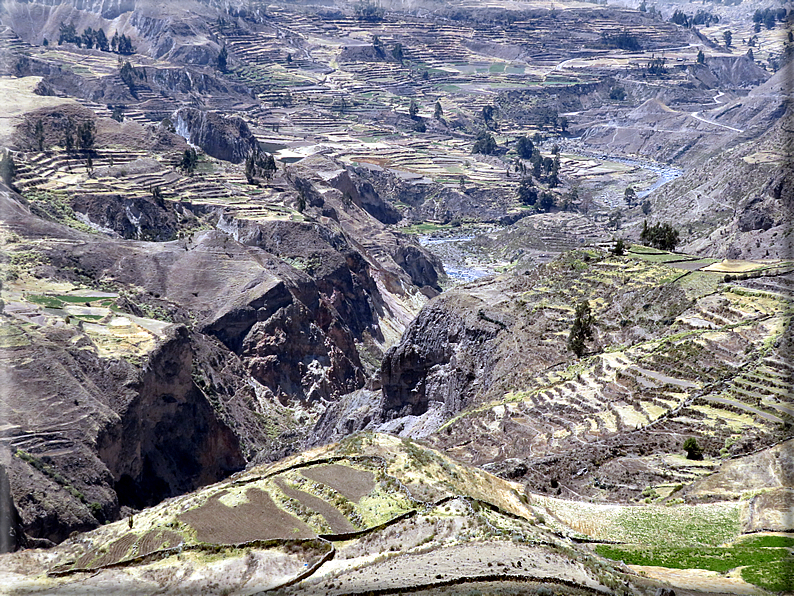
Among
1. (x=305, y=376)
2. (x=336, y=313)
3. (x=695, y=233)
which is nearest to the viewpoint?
(x=305, y=376)

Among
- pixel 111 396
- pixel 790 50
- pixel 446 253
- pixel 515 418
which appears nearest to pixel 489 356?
pixel 515 418

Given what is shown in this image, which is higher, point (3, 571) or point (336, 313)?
point (3, 571)

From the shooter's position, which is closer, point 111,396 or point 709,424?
point 709,424

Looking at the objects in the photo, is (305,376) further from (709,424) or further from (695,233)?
(695,233)

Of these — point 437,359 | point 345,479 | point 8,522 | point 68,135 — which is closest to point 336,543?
point 345,479

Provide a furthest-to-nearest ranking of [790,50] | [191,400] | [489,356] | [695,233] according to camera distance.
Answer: [790,50] < [695,233] < [191,400] < [489,356]

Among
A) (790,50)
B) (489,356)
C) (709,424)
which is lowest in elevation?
(489,356)

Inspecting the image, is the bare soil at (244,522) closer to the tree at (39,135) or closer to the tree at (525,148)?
the tree at (39,135)
